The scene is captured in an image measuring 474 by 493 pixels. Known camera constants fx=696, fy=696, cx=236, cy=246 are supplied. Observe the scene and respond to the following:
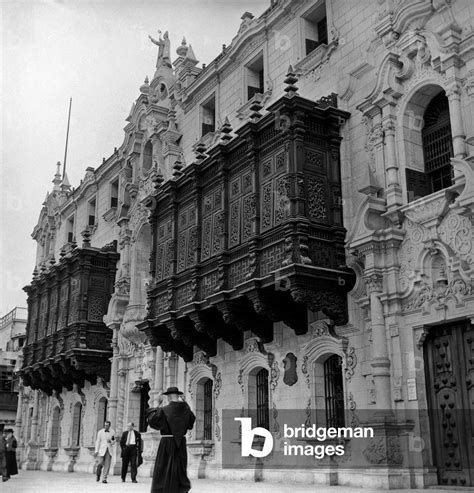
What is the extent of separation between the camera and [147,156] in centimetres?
2689

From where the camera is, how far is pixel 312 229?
51.2 ft

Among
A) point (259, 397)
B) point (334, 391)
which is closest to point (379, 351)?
point (334, 391)

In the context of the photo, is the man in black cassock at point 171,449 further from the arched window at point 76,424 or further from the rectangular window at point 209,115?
the arched window at point 76,424

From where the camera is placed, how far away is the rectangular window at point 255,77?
21.5 meters

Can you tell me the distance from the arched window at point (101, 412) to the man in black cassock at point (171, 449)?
61.3 ft

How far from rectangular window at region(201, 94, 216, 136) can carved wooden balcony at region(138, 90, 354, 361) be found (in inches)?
141

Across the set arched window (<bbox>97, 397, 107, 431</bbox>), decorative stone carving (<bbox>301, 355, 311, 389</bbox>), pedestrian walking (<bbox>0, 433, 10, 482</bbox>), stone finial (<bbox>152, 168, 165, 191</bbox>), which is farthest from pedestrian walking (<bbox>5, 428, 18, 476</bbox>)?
decorative stone carving (<bbox>301, 355, 311, 389</bbox>)

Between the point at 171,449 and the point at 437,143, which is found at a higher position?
the point at 437,143

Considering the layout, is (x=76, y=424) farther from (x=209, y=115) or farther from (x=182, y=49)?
(x=182, y=49)

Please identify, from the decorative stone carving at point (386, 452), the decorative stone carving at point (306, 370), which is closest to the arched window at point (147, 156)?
the decorative stone carving at point (306, 370)

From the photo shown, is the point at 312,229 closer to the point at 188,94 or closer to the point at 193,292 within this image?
the point at 193,292

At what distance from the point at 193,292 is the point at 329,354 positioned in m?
4.46

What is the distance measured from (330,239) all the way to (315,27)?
709 centimetres

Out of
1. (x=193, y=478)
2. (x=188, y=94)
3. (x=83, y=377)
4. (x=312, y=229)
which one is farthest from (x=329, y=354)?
(x=83, y=377)
